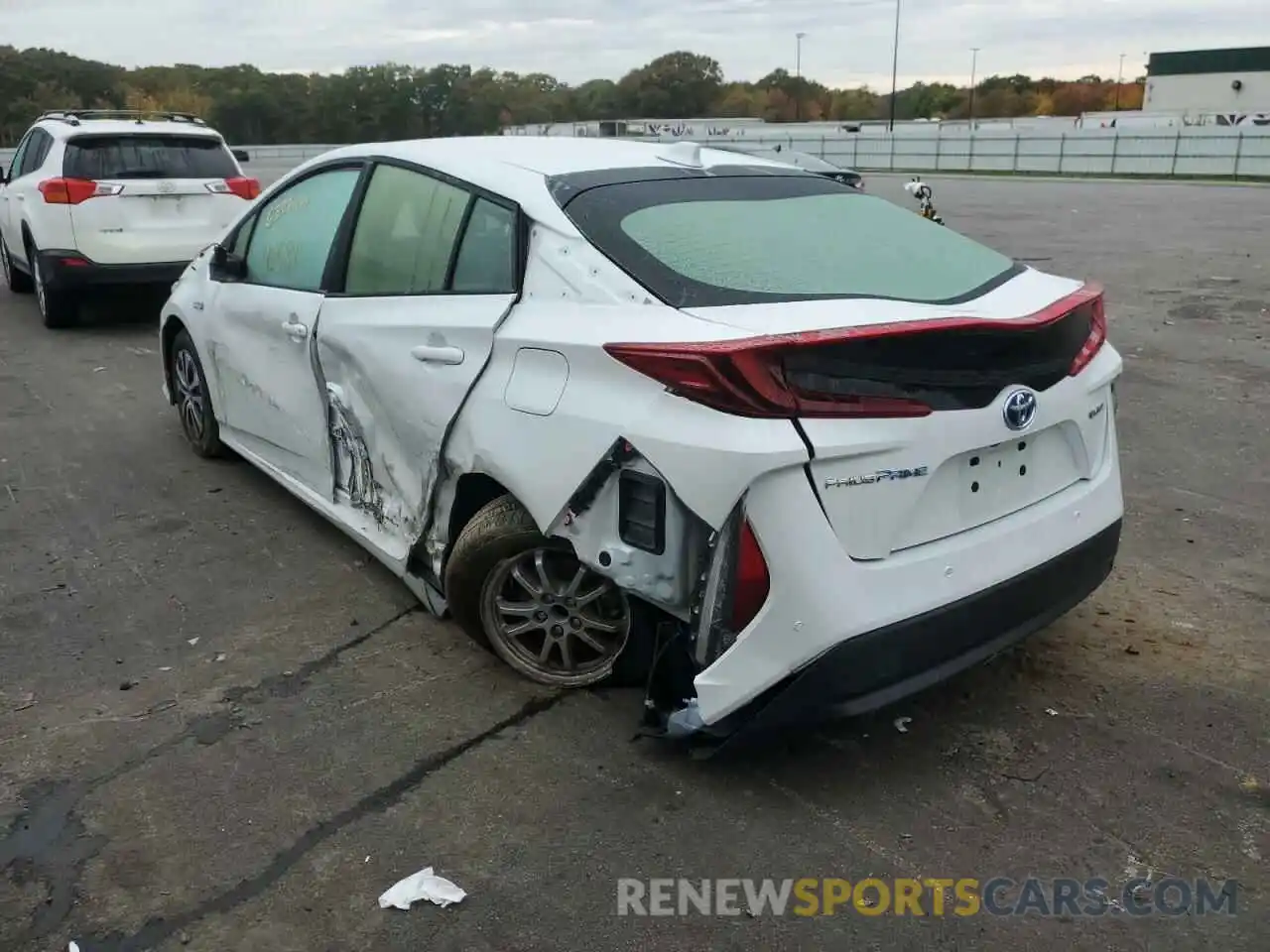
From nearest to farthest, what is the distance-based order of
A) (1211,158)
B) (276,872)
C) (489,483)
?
(276,872) → (489,483) → (1211,158)

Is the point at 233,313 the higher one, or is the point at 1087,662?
the point at 233,313

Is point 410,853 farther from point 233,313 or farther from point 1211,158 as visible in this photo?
point 1211,158

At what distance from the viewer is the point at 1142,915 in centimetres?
250

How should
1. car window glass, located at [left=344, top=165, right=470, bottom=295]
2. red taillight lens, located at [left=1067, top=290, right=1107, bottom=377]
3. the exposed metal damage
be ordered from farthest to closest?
the exposed metal damage
car window glass, located at [left=344, top=165, right=470, bottom=295]
red taillight lens, located at [left=1067, top=290, right=1107, bottom=377]

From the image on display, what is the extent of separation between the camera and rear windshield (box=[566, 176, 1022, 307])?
294 centimetres

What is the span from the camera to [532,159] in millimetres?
3650

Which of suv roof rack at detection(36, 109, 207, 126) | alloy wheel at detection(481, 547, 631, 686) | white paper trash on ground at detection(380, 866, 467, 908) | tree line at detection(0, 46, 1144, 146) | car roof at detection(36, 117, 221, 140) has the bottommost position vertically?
white paper trash on ground at detection(380, 866, 467, 908)

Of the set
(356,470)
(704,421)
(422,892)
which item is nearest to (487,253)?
(356,470)

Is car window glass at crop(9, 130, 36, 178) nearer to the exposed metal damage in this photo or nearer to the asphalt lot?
the asphalt lot

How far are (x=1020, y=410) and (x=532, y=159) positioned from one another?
181cm

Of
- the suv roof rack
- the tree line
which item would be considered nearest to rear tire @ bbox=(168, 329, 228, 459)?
the suv roof rack

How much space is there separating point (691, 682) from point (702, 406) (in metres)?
0.83

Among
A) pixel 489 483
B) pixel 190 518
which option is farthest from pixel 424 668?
pixel 190 518

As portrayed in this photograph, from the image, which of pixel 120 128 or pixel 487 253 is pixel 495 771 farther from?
pixel 120 128
